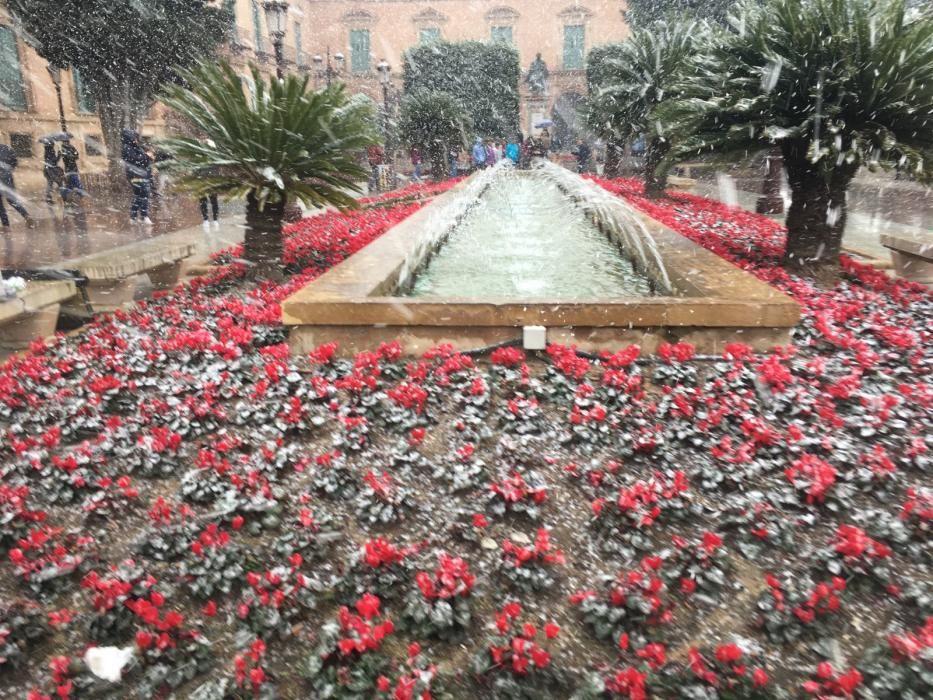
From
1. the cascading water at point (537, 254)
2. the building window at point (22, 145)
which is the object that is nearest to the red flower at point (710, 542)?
the cascading water at point (537, 254)

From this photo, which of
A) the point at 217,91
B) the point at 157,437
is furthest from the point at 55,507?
the point at 217,91

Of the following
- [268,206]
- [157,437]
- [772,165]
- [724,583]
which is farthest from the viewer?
[772,165]

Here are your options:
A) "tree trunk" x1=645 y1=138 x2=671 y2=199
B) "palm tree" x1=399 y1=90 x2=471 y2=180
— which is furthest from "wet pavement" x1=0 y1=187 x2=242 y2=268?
"tree trunk" x1=645 y1=138 x2=671 y2=199

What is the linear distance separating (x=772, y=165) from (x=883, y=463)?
9264mm

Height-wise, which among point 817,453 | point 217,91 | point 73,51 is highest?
Result: point 73,51

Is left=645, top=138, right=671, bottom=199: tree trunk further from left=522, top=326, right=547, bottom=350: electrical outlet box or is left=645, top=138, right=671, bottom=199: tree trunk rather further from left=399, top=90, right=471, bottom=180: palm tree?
left=522, top=326, right=547, bottom=350: electrical outlet box

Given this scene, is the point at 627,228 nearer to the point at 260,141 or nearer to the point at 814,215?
the point at 814,215

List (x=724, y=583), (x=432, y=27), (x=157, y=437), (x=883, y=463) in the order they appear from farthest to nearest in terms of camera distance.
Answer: (x=432, y=27), (x=157, y=437), (x=883, y=463), (x=724, y=583)

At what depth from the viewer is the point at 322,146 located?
5645 millimetres

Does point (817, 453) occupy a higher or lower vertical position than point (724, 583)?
higher

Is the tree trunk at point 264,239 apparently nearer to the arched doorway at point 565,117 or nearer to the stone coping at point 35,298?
the stone coping at point 35,298

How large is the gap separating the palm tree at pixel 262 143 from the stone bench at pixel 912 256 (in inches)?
192

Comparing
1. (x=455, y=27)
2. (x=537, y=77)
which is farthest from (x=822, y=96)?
(x=455, y=27)

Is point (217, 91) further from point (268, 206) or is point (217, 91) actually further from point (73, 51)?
point (73, 51)
